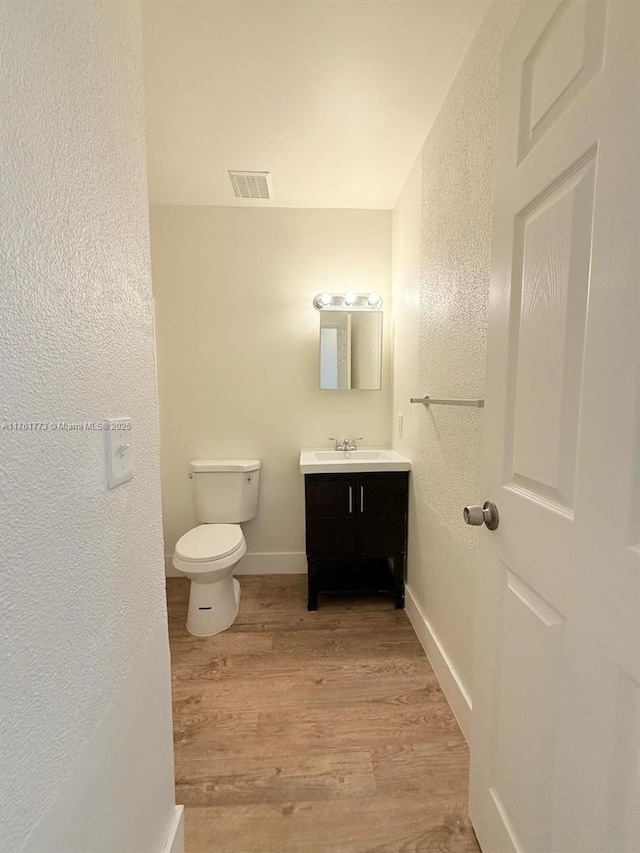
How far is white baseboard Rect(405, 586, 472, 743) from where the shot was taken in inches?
49.7

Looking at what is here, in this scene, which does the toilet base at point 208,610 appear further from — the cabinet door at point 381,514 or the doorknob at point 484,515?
the doorknob at point 484,515

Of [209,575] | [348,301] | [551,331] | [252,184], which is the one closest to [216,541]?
[209,575]

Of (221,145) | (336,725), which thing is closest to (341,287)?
(221,145)

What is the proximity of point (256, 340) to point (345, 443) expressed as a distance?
2.95ft

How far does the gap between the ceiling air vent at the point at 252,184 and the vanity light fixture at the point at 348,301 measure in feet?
2.14

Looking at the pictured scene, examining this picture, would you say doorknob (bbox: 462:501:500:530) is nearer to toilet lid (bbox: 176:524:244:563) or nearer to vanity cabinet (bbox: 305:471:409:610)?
vanity cabinet (bbox: 305:471:409:610)

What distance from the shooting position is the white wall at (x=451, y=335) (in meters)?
1.15

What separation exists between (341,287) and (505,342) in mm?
1681

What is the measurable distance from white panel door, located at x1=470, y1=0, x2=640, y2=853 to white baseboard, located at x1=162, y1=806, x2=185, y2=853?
31.0 inches

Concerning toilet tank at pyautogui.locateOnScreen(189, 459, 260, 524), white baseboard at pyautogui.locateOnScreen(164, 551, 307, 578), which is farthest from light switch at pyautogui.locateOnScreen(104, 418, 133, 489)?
white baseboard at pyautogui.locateOnScreen(164, 551, 307, 578)

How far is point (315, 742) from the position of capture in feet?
4.13

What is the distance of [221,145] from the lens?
1.69 metres

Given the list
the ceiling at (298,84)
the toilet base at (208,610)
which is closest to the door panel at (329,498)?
the toilet base at (208,610)

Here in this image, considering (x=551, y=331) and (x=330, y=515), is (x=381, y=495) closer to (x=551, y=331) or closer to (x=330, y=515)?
(x=330, y=515)
